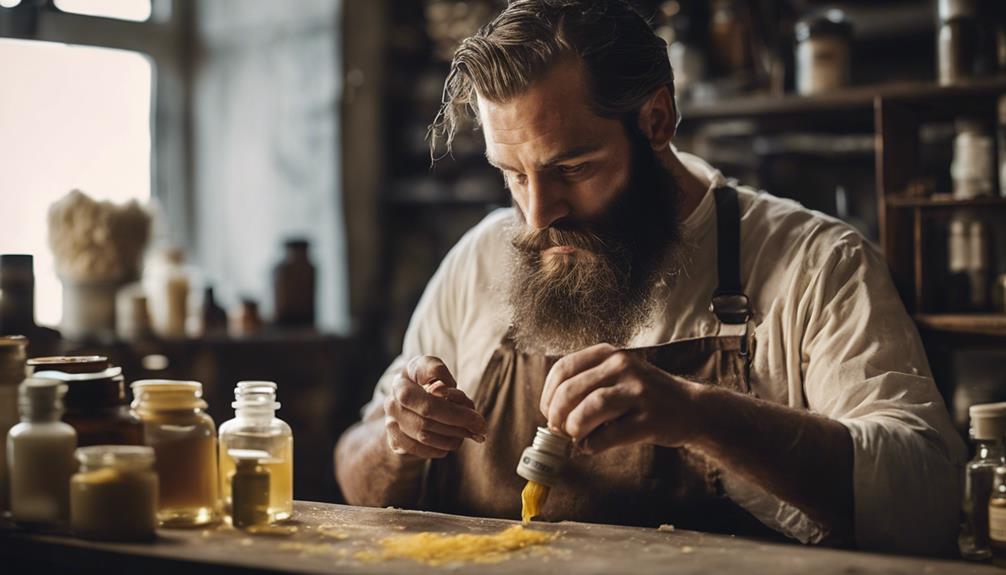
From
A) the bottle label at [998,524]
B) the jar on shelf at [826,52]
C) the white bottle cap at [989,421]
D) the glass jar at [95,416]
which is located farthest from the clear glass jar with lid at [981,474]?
the jar on shelf at [826,52]

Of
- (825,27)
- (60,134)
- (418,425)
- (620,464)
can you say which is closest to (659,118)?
(620,464)

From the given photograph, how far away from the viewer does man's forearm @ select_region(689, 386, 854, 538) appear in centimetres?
162

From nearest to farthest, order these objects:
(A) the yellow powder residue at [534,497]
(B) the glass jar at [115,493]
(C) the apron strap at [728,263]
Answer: (B) the glass jar at [115,493] < (A) the yellow powder residue at [534,497] < (C) the apron strap at [728,263]

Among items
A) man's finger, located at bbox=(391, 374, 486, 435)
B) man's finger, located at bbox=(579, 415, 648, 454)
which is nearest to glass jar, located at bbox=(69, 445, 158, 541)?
man's finger, located at bbox=(391, 374, 486, 435)

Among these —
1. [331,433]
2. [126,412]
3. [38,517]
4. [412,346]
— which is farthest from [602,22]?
[331,433]

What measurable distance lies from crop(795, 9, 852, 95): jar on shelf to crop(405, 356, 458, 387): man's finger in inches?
68.7

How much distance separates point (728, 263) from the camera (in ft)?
6.93

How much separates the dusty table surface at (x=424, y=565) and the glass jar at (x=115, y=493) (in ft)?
0.07

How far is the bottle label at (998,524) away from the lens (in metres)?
1.52

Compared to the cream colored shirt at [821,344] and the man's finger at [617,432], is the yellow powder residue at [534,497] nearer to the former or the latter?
the man's finger at [617,432]

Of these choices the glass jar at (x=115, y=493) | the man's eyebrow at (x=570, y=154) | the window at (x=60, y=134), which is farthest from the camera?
the window at (x=60, y=134)

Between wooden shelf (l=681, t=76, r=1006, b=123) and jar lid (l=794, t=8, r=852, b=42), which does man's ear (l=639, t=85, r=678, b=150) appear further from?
jar lid (l=794, t=8, r=852, b=42)

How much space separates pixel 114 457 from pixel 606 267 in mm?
1010

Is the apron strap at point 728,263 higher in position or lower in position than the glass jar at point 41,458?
higher
